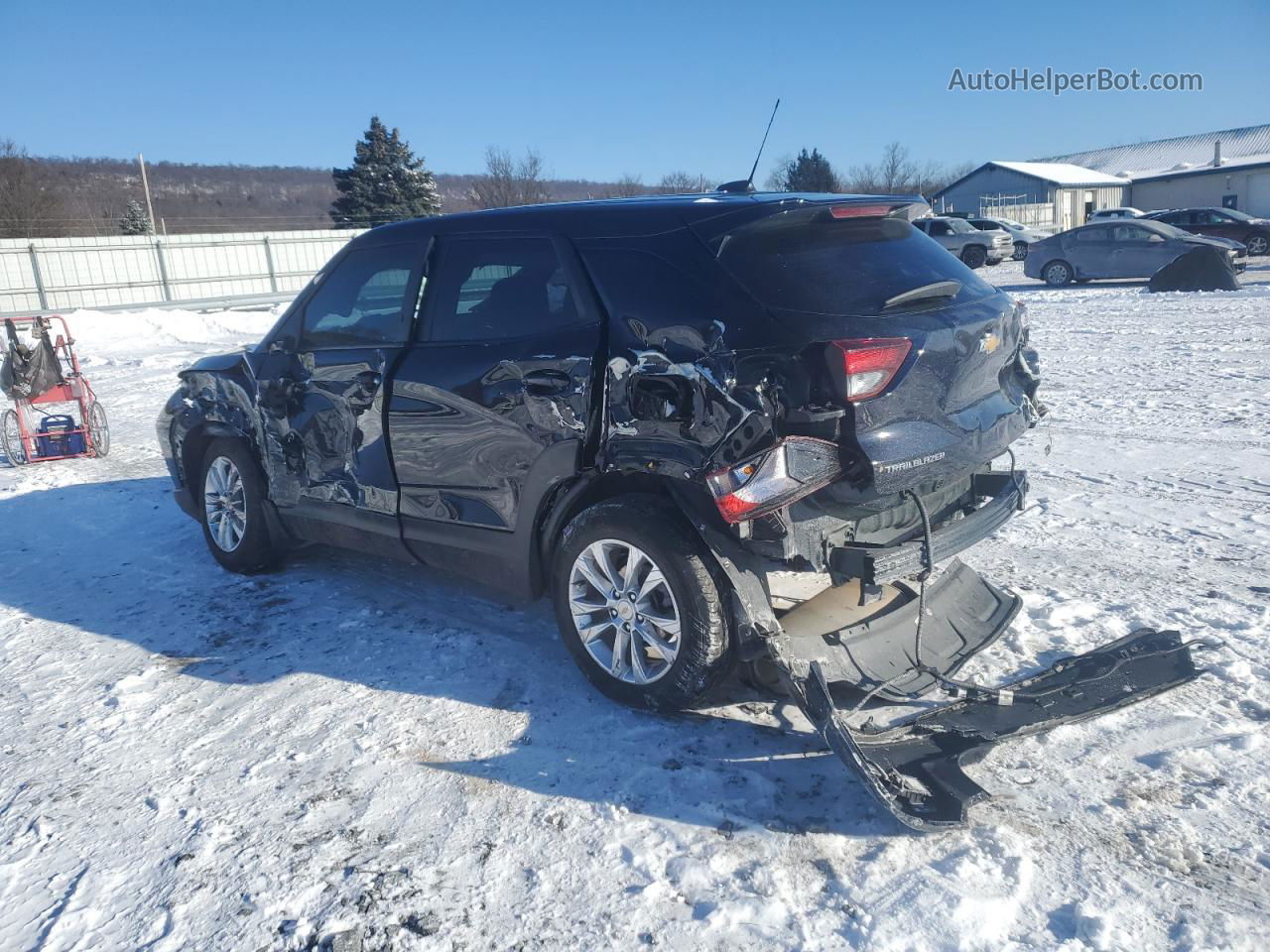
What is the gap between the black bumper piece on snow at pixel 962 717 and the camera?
113 inches

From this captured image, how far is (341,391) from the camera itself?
4660 mm

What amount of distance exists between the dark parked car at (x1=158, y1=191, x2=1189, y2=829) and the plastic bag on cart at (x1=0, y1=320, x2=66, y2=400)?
6.24m

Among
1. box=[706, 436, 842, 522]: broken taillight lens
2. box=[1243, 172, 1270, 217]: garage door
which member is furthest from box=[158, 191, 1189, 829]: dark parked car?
box=[1243, 172, 1270, 217]: garage door

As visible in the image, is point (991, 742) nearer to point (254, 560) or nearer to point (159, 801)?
point (159, 801)

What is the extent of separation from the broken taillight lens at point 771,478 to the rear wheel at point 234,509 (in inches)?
125

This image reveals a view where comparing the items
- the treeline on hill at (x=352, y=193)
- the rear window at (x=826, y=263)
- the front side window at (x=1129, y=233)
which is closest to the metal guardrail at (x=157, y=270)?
the treeline on hill at (x=352, y=193)

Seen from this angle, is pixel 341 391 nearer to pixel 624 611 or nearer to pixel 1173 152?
pixel 624 611

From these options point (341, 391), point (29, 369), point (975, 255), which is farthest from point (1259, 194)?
point (341, 391)

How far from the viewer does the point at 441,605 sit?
16.1 ft

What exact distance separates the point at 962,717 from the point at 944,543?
615 mm

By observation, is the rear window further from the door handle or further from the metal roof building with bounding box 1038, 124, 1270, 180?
the metal roof building with bounding box 1038, 124, 1270, 180

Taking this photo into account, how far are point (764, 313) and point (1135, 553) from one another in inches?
114

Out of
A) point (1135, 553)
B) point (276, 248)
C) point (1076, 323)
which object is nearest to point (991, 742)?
point (1135, 553)

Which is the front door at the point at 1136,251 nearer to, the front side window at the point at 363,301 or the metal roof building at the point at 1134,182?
the front side window at the point at 363,301
